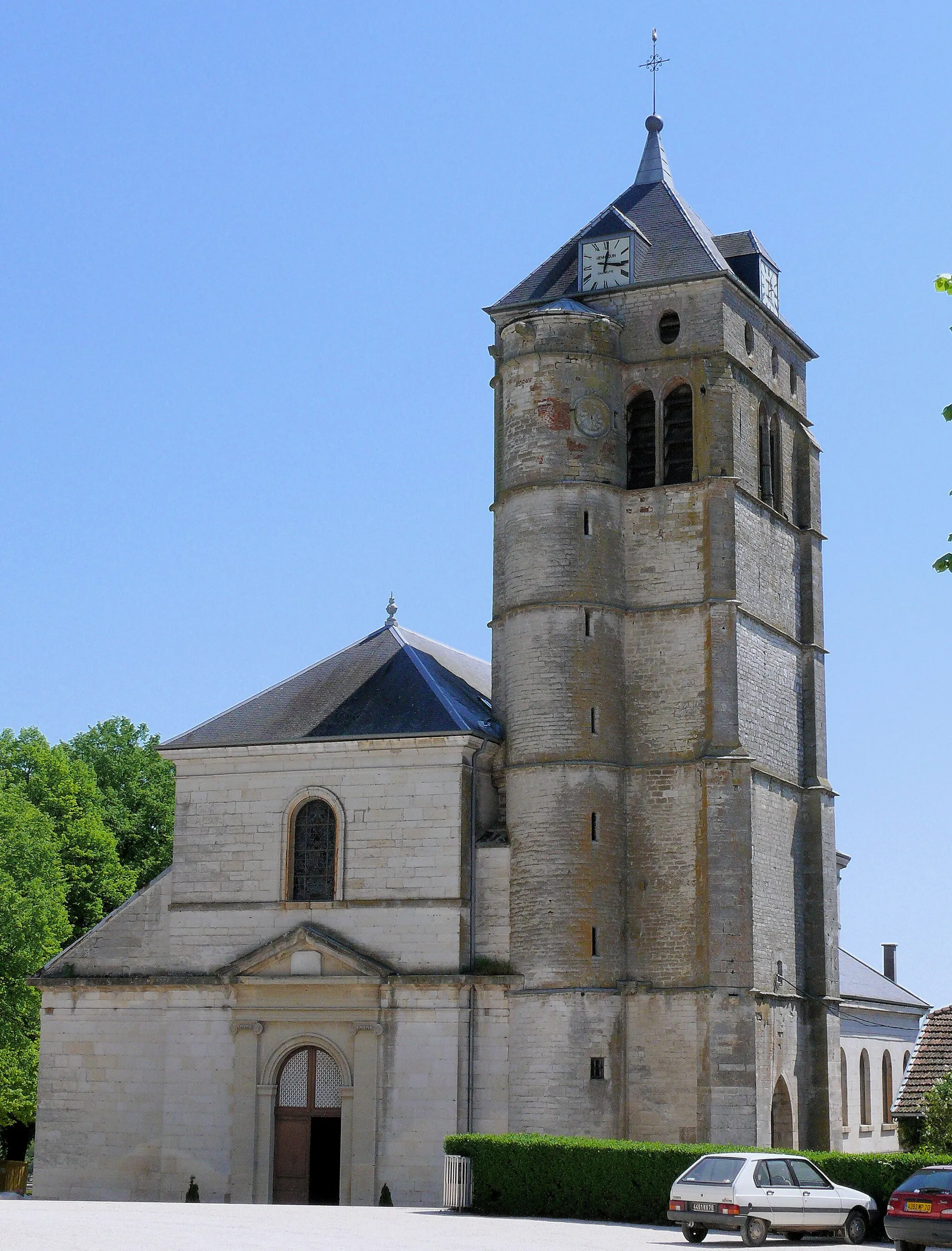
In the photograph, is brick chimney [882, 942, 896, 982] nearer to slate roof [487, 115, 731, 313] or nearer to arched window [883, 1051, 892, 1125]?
arched window [883, 1051, 892, 1125]

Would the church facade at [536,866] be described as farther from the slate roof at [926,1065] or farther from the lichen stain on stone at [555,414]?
the slate roof at [926,1065]

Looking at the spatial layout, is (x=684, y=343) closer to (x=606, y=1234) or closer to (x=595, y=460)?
(x=595, y=460)

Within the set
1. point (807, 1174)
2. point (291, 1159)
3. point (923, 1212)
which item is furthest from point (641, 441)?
point (923, 1212)

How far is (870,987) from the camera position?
50.4 m

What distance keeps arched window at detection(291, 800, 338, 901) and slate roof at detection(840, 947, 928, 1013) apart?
1624 cm

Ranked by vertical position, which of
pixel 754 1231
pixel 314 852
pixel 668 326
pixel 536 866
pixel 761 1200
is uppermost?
pixel 668 326

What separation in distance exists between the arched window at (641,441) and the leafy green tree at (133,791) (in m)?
22.1

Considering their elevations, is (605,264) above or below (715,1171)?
above

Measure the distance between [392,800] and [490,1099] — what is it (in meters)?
5.80

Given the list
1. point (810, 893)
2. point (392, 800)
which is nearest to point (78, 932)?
point (392, 800)

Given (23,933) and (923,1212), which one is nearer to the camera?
(923,1212)

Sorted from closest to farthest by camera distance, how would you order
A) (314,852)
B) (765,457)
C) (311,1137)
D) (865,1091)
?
1. (311,1137)
2. (314,852)
3. (765,457)
4. (865,1091)

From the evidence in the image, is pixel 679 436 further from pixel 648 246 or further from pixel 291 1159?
pixel 291 1159

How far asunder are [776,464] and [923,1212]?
20185mm
